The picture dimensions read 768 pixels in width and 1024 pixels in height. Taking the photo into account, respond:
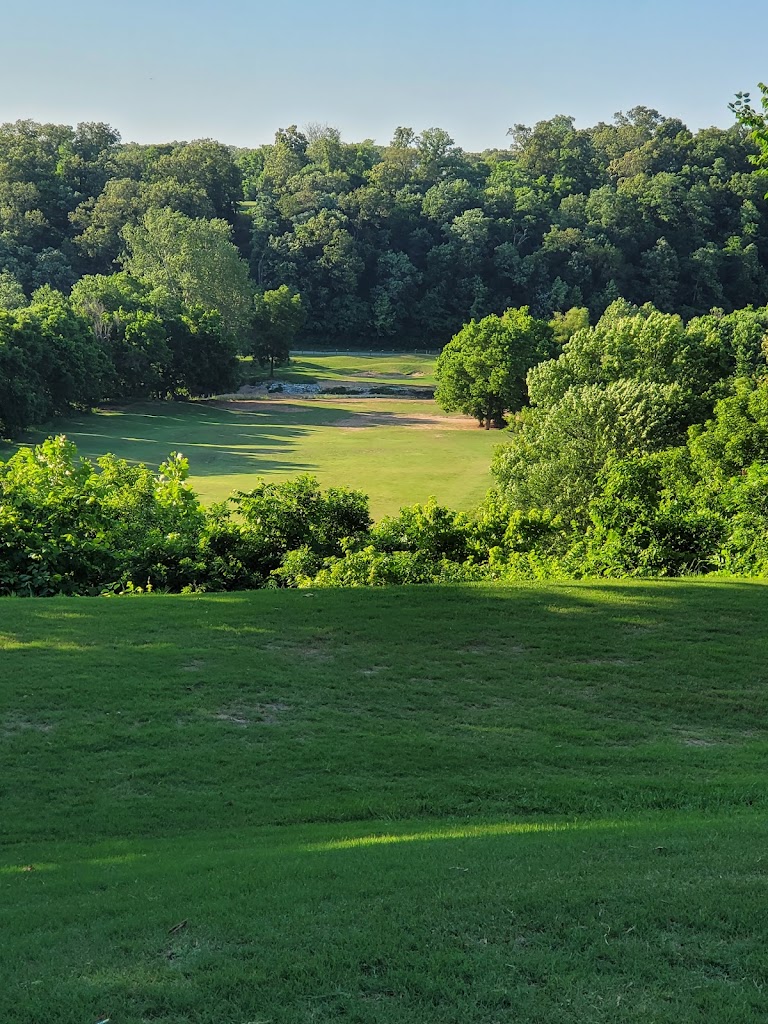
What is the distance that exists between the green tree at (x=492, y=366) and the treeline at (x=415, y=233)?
49.1 m

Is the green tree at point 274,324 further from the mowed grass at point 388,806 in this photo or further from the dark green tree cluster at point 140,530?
the mowed grass at point 388,806

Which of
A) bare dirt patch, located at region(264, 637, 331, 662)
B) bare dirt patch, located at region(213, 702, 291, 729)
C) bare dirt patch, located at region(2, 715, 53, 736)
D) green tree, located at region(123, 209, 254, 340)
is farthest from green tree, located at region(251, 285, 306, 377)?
bare dirt patch, located at region(2, 715, 53, 736)

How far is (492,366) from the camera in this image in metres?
75.4

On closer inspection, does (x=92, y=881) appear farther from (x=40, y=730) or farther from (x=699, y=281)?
(x=699, y=281)

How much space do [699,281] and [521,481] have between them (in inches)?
4069

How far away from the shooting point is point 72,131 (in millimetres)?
159500

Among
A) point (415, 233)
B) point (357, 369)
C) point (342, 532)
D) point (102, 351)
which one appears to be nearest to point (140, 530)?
point (342, 532)

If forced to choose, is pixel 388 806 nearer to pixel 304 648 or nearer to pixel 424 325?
pixel 304 648

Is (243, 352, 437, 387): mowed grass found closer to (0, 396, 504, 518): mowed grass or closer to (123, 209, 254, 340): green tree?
(123, 209, 254, 340): green tree

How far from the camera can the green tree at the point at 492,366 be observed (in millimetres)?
74688

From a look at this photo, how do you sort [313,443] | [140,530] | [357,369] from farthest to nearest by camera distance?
[357,369] → [313,443] → [140,530]

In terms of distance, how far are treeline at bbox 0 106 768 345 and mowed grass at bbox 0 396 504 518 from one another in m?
42.3

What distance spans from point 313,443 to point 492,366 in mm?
16765

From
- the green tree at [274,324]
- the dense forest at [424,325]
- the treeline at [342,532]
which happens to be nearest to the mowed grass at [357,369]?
the green tree at [274,324]
